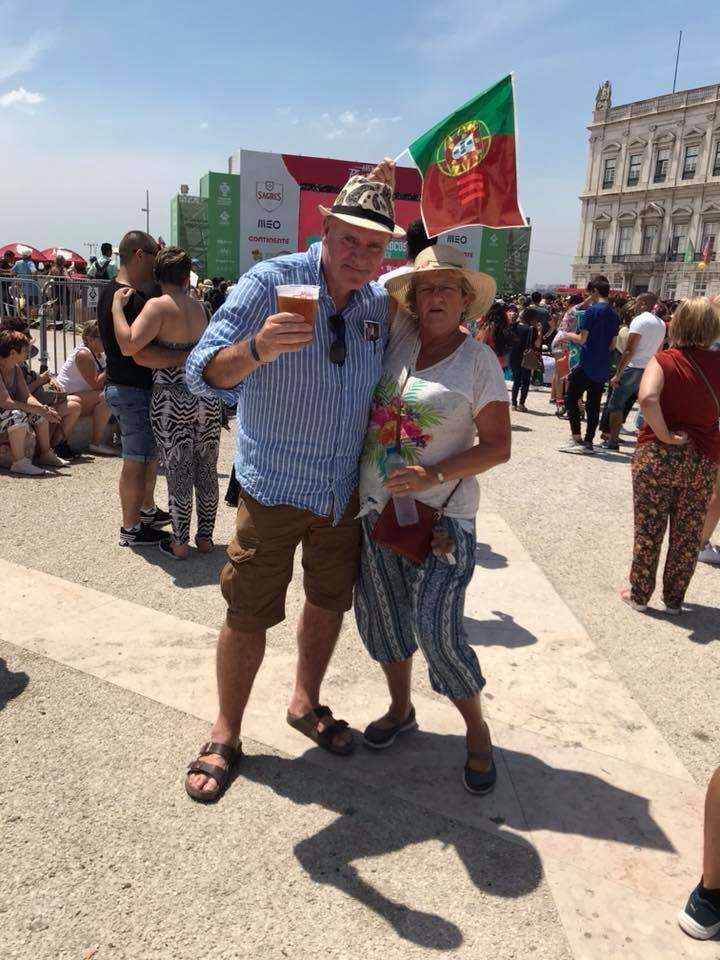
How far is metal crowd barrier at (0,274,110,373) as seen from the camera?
878cm

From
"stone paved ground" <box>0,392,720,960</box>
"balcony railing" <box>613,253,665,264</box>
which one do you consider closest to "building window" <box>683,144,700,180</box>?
"balcony railing" <box>613,253,665,264</box>

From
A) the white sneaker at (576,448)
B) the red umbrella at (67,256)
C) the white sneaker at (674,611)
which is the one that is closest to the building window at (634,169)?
the red umbrella at (67,256)

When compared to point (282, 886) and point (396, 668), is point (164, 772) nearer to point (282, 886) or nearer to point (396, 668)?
point (282, 886)

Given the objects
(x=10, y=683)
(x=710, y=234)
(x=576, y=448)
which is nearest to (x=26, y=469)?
(x=10, y=683)

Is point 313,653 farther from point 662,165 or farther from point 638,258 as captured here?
point 662,165

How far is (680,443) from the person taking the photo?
3.93 m

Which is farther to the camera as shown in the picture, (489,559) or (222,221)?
(222,221)

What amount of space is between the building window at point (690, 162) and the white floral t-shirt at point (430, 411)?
72.4m

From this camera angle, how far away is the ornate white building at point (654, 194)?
61.9 m

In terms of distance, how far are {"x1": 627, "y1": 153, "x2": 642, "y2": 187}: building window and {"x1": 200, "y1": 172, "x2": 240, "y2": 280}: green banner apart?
5085 cm

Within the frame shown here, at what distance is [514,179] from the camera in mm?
3217

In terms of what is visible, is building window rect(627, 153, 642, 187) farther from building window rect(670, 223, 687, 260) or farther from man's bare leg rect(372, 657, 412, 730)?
man's bare leg rect(372, 657, 412, 730)

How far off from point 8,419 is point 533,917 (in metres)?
6.07

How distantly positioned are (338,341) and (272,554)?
0.76 meters
